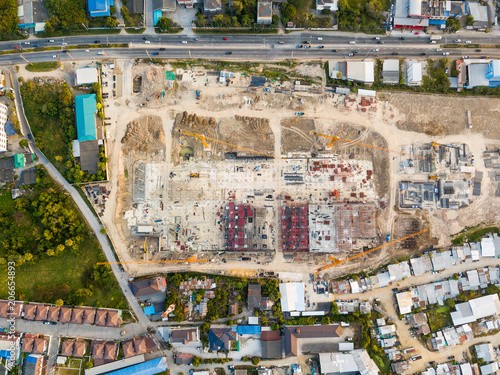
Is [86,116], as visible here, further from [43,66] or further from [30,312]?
[30,312]

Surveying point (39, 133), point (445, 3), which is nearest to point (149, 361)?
point (39, 133)

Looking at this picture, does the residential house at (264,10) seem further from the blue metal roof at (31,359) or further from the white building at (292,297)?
the blue metal roof at (31,359)

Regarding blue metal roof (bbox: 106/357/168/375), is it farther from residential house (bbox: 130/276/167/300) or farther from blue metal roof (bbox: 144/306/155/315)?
residential house (bbox: 130/276/167/300)

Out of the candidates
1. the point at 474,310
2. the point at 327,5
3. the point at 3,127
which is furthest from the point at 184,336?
the point at 327,5

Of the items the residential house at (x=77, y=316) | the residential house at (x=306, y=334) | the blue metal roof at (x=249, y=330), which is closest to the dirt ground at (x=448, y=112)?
the residential house at (x=306, y=334)

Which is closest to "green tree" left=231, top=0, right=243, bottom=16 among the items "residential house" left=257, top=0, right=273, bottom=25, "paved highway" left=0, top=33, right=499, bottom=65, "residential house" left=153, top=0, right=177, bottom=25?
"residential house" left=257, top=0, right=273, bottom=25

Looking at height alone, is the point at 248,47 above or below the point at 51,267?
above
